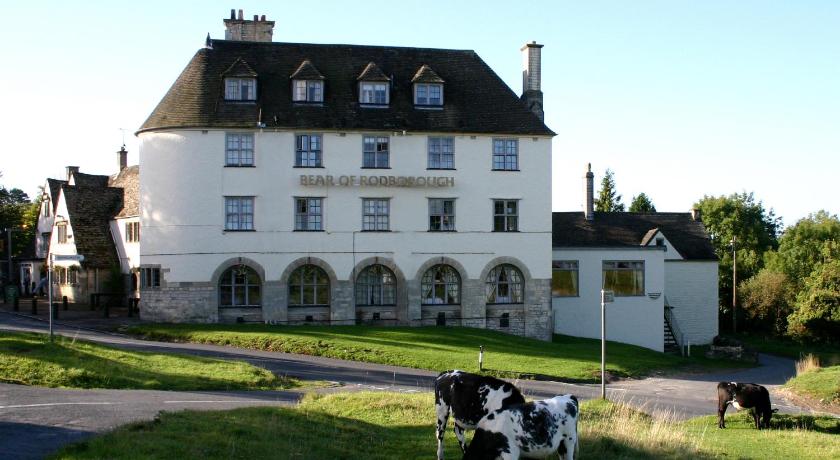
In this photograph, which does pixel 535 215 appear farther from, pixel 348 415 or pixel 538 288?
pixel 348 415

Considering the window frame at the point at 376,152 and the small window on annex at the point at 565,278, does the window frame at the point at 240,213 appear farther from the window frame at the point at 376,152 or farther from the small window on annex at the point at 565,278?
the small window on annex at the point at 565,278

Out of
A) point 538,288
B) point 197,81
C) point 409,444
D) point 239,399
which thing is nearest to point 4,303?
point 197,81

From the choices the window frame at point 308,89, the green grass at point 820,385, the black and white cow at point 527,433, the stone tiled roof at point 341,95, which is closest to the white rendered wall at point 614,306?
the stone tiled roof at point 341,95

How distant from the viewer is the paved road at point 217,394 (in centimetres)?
1584

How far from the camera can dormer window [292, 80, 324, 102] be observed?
143 ft

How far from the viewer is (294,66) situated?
147ft

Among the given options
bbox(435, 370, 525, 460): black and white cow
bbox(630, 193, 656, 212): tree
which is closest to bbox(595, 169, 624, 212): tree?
bbox(630, 193, 656, 212): tree

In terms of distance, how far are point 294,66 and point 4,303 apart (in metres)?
23.1

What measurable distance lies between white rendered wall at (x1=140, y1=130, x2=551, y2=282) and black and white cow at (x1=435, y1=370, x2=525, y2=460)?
27571 mm

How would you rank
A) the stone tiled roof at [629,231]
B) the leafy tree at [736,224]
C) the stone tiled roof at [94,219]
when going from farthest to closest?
the leafy tree at [736,224], the stone tiled roof at [94,219], the stone tiled roof at [629,231]

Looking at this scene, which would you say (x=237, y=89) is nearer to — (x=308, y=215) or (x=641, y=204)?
(x=308, y=215)

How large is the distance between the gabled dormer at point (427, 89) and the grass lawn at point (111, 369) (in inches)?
791

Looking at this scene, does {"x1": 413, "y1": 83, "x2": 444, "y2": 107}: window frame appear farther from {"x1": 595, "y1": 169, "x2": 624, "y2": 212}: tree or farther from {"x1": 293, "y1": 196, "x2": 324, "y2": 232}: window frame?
{"x1": 595, "y1": 169, "x2": 624, "y2": 212}: tree

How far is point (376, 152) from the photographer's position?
142 ft
